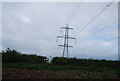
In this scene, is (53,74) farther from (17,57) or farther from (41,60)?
(41,60)

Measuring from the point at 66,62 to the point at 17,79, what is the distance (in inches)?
437

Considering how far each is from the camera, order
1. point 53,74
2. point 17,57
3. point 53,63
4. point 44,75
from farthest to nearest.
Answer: point 53,63, point 17,57, point 53,74, point 44,75

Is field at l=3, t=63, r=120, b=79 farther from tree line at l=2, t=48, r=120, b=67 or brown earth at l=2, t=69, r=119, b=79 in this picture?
tree line at l=2, t=48, r=120, b=67

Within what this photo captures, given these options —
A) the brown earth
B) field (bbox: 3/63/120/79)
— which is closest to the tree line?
field (bbox: 3/63/120/79)

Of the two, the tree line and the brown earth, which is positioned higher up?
the tree line

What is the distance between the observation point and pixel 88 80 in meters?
8.20

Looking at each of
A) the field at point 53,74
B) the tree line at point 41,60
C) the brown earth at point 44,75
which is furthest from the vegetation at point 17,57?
the brown earth at point 44,75

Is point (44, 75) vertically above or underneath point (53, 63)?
underneath

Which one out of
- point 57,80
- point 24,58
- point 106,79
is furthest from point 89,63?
point 57,80

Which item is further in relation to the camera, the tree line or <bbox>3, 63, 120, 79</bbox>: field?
the tree line

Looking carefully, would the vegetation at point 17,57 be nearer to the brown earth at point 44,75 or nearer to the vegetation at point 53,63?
the vegetation at point 53,63

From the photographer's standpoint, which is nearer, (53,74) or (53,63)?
(53,74)

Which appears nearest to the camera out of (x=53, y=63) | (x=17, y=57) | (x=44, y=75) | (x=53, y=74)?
(x=44, y=75)

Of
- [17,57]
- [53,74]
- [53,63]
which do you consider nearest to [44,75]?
[53,74]
